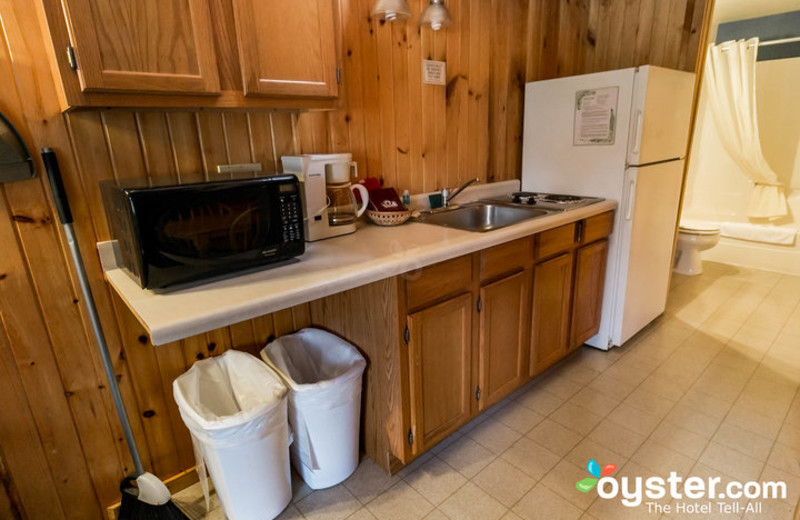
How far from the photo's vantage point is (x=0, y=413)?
1.24m

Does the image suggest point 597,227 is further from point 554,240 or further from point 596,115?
point 596,115

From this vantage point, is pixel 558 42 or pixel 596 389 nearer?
pixel 596 389

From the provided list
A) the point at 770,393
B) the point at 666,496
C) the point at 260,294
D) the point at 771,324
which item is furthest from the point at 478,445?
the point at 771,324

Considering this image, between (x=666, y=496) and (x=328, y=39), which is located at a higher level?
(x=328, y=39)

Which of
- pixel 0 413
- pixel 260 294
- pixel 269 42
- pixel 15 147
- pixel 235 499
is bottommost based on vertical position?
pixel 235 499

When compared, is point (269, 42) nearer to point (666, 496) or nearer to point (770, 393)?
point (666, 496)

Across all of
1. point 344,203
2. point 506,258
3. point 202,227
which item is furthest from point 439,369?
point 202,227

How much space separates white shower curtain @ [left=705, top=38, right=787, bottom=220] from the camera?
3834 millimetres

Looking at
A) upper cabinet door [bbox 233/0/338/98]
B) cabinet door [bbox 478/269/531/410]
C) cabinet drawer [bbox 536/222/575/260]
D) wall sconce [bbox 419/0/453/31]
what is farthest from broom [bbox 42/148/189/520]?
cabinet drawer [bbox 536/222/575/260]

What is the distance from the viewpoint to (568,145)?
242cm

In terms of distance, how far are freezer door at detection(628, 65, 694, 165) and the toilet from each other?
57.6 inches

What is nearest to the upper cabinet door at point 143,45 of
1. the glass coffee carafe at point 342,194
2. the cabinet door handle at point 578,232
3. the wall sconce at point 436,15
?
the glass coffee carafe at point 342,194

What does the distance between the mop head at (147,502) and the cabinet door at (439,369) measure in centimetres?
85

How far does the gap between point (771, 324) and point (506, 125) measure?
7.40 ft
